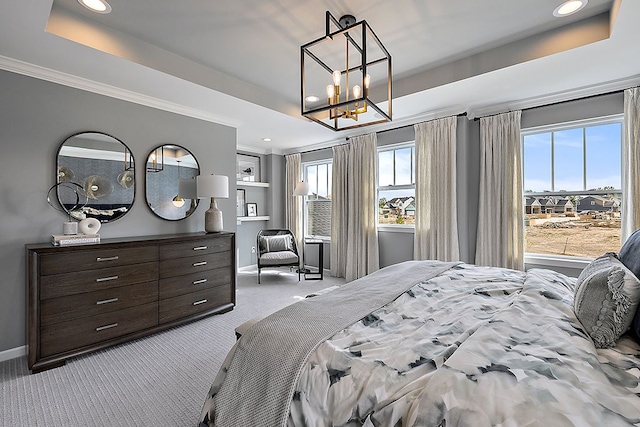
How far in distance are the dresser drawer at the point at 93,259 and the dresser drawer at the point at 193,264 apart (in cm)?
17

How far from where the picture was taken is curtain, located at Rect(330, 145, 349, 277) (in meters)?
5.43

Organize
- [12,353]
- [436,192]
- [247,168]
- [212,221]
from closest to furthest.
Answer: [12,353] < [212,221] < [436,192] < [247,168]

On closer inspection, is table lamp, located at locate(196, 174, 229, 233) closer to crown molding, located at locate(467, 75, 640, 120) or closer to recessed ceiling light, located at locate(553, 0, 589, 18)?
crown molding, located at locate(467, 75, 640, 120)

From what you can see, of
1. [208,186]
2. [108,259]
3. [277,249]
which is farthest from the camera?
[277,249]

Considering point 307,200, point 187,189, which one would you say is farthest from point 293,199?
point 187,189

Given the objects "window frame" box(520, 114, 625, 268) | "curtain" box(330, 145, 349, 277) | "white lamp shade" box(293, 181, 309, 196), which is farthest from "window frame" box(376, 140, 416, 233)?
"window frame" box(520, 114, 625, 268)

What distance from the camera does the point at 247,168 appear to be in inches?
245

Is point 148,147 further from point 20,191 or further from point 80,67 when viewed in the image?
point 20,191

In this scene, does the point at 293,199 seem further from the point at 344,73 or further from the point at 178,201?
the point at 344,73

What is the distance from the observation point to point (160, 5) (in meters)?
2.33

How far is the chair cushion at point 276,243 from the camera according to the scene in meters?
5.42

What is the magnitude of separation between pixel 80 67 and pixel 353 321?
3288mm

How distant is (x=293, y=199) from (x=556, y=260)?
14.5 feet

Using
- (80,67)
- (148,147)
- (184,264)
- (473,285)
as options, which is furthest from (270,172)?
(473,285)
